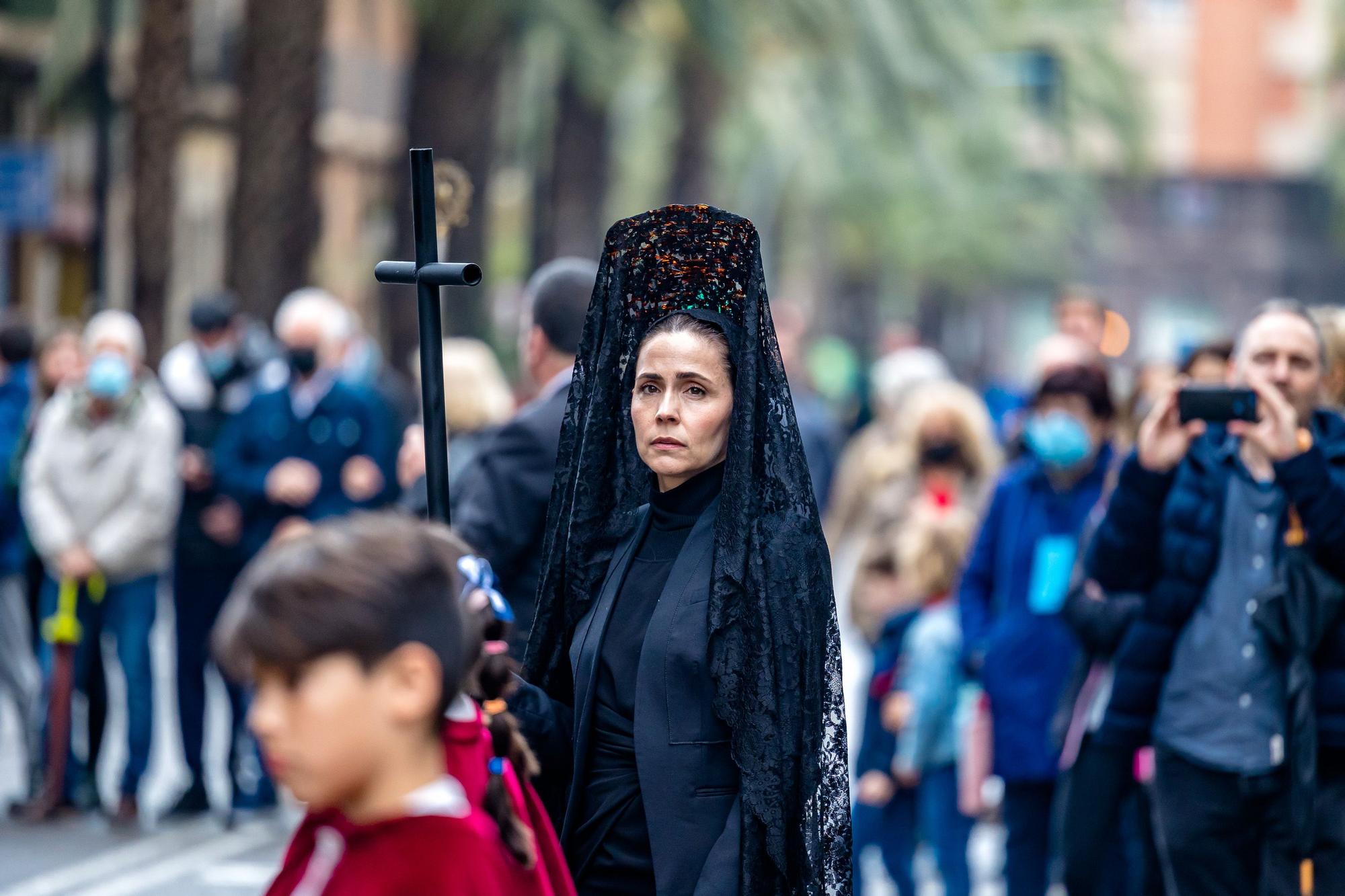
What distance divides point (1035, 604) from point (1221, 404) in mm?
1853

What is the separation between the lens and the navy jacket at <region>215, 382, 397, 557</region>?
968 centimetres

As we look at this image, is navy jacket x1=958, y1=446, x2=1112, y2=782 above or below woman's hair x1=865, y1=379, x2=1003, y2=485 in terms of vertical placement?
below

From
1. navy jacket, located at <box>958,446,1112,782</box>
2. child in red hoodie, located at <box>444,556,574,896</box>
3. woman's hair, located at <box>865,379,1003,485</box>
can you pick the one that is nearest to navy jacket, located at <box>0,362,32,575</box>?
woman's hair, located at <box>865,379,1003,485</box>

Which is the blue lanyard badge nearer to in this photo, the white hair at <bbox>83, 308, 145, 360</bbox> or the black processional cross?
the black processional cross

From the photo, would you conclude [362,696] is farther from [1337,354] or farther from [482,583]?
[1337,354]

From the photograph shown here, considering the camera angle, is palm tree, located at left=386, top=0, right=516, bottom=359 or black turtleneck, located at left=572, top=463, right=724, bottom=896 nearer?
black turtleneck, located at left=572, top=463, right=724, bottom=896

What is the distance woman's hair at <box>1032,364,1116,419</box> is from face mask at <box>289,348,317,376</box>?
4.12 metres

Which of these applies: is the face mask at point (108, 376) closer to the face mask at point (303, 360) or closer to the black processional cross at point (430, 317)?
the face mask at point (303, 360)

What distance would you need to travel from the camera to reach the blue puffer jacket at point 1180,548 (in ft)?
16.6

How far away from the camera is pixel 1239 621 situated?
518 centimetres

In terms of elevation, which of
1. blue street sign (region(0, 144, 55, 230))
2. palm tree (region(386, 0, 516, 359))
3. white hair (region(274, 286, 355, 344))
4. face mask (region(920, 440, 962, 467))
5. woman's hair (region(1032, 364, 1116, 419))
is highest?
palm tree (region(386, 0, 516, 359))

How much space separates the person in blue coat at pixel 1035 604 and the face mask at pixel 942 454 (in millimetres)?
1942

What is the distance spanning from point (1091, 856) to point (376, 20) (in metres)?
13.7

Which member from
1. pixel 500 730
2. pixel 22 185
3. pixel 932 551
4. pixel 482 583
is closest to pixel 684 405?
pixel 482 583
